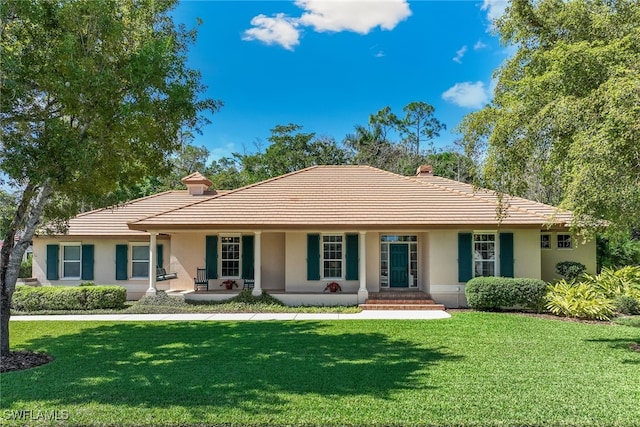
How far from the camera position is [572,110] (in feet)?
24.0

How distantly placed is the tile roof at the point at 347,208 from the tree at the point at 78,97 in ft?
21.7

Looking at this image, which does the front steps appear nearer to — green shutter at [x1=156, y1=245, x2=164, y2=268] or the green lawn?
the green lawn

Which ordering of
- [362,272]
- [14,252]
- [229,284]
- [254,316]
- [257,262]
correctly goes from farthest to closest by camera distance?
1. [229,284]
2. [257,262]
3. [362,272]
4. [254,316]
5. [14,252]

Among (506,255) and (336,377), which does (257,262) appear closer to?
(506,255)

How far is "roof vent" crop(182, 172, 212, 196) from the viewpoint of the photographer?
70.8 ft

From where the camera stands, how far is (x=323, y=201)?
55.5 ft

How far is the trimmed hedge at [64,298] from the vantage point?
14672 millimetres

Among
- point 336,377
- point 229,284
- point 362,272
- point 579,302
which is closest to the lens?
point 336,377

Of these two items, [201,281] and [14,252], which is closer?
[14,252]

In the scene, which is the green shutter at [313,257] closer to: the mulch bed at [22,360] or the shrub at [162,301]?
the shrub at [162,301]

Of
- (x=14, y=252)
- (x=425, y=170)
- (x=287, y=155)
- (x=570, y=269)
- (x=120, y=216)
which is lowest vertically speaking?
(x=570, y=269)

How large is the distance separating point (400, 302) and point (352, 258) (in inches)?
103

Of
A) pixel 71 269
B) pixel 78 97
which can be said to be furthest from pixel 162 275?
pixel 78 97

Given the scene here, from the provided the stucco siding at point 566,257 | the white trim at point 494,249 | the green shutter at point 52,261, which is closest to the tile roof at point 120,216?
the green shutter at point 52,261
